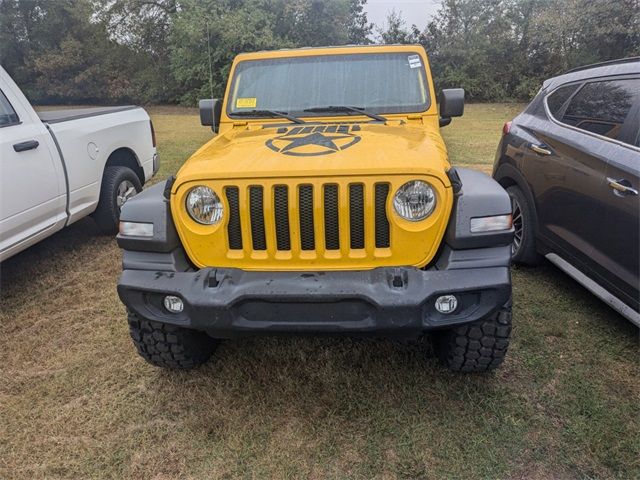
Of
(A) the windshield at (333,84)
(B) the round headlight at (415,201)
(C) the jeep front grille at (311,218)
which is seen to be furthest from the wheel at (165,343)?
(A) the windshield at (333,84)

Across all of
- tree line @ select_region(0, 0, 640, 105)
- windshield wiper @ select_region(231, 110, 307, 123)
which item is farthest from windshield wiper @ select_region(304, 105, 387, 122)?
tree line @ select_region(0, 0, 640, 105)

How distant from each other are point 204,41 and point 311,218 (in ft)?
63.5

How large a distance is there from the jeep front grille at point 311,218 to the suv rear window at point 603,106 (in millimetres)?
1864

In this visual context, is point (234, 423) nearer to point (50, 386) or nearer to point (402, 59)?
point (50, 386)

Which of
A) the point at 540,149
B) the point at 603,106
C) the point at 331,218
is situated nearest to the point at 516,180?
the point at 540,149

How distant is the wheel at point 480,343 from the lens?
2.44m

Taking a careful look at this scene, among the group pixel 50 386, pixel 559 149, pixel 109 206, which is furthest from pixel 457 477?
pixel 109 206

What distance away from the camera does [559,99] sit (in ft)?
12.8

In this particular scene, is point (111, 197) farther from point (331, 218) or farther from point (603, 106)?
point (603, 106)

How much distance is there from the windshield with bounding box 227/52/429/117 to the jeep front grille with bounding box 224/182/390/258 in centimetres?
130

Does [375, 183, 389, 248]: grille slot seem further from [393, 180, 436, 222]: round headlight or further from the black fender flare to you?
the black fender flare

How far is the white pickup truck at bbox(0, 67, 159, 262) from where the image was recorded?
11.7 ft

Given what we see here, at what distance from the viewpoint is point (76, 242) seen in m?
5.04

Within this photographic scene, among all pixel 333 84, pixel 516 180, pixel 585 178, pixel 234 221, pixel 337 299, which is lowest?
pixel 516 180
